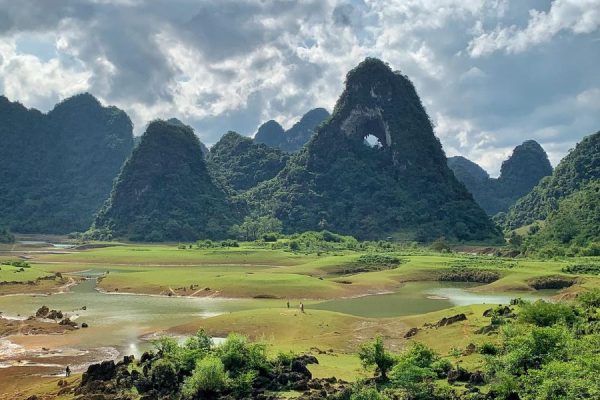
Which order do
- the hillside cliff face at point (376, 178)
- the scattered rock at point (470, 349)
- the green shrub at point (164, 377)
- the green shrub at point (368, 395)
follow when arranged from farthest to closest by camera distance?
the hillside cliff face at point (376, 178) < the scattered rock at point (470, 349) < the green shrub at point (164, 377) < the green shrub at point (368, 395)

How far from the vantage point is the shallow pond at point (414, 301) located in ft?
145

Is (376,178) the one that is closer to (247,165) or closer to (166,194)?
(166,194)

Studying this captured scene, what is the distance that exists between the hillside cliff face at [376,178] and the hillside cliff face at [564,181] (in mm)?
20484

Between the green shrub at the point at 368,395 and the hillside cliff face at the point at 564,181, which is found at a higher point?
the hillside cliff face at the point at 564,181

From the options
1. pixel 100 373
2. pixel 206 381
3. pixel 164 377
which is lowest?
pixel 100 373

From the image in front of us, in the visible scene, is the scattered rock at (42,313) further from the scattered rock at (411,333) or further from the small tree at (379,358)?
the small tree at (379,358)

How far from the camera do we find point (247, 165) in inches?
7525

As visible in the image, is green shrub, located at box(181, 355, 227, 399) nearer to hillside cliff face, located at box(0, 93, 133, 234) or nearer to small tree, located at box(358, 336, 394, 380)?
small tree, located at box(358, 336, 394, 380)

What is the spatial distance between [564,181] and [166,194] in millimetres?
105776

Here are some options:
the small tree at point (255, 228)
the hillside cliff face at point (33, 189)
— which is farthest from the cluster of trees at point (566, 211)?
the hillside cliff face at point (33, 189)

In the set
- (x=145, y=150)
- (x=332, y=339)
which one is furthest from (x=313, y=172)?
(x=332, y=339)

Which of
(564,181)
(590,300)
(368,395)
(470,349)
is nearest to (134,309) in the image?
(470,349)

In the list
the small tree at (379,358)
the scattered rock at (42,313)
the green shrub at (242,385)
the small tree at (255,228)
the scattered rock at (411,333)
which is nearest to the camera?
the green shrub at (242,385)

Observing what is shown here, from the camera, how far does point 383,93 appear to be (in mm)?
153875
